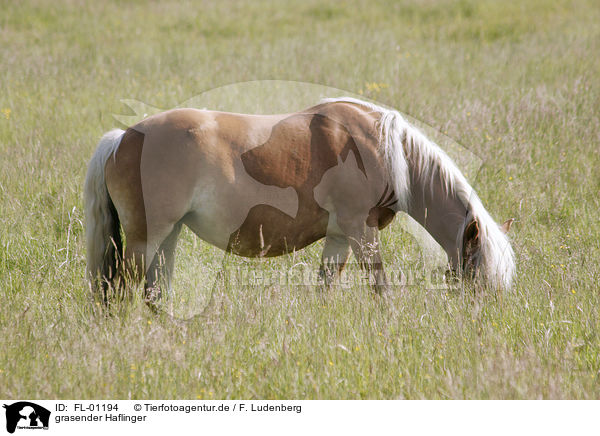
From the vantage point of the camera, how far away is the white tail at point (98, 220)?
389 cm

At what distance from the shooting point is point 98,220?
3.92 metres

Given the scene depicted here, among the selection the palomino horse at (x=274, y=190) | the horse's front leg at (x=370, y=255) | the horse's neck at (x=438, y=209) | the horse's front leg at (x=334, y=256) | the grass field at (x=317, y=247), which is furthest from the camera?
the horse's front leg at (x=334, y=256)

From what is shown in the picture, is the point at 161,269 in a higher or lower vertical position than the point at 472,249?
lower

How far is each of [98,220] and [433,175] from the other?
2.33 m

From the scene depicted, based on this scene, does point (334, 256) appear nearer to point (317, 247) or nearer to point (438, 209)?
point (317, 247)

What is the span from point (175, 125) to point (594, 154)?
202 inches

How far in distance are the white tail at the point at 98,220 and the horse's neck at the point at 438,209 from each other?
2099 mm

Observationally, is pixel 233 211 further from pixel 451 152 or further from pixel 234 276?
pixel 451 152
